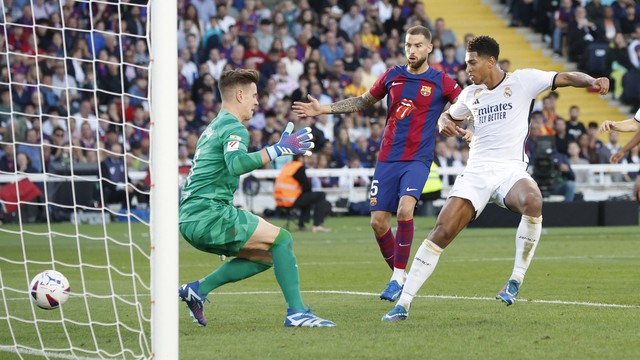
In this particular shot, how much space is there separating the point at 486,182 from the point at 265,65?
18.7m

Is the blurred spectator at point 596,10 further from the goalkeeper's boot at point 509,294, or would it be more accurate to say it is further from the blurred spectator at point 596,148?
the goalkeeper's boot at point 509,294

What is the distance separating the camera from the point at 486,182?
31.8 ft

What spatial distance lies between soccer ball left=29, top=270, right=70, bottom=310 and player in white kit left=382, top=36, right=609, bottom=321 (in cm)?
285

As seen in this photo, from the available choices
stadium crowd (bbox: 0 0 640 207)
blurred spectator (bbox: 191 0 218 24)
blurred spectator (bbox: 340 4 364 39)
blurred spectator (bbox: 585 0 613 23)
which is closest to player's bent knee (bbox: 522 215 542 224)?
stadium crowd (bbox: 0 0 640 207)

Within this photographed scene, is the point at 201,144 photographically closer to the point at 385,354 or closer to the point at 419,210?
the point at 385,354

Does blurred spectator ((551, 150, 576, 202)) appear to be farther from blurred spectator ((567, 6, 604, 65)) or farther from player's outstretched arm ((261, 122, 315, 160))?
player's outstretched arm ((261, 122, 315, 160))

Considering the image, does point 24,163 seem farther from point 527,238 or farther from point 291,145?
point 291,145

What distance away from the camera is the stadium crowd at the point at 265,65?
2388 cm

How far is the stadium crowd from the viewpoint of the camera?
78.3 feet

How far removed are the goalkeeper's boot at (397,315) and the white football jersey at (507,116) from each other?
1634 mm

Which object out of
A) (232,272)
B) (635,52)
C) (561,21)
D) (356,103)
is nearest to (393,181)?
(356,103)

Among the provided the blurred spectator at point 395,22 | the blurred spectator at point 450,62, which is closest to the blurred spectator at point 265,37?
the blurred spectator at point 395,22

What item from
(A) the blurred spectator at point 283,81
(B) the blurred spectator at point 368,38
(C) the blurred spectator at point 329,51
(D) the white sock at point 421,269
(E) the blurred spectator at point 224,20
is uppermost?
(E) the blurred spectator at point 224,20

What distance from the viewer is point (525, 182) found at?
968 centimetres
